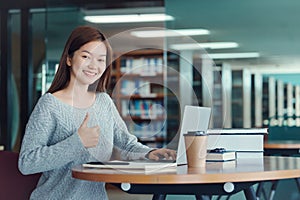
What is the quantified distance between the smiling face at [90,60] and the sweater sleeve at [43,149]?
0.20m

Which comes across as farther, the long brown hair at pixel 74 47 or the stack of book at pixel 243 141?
the stack of book at pixel 243 141

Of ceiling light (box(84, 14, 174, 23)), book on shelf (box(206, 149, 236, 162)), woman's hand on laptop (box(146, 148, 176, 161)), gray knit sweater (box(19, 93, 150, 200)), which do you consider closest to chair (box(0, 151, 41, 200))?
gray knit sweater (box(19, 93, 150, 200))

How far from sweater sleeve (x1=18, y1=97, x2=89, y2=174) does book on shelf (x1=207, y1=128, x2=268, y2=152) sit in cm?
69

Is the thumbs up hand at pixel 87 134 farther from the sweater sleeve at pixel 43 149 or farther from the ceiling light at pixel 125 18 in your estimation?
the ceiling light at pixel 125 18

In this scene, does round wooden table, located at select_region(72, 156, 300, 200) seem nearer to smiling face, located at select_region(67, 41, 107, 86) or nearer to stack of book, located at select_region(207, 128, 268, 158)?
smiling face, located at select_region(67, 41, 107, 86)

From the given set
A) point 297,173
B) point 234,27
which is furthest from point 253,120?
point 297,173

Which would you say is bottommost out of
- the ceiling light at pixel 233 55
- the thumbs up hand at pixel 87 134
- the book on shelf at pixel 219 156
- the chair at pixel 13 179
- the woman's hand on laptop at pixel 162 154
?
the chair at pixel 13 179

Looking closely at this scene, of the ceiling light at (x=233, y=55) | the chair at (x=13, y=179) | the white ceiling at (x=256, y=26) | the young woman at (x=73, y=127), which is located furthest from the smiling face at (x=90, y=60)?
the ceiling light at (x=233, y=55)

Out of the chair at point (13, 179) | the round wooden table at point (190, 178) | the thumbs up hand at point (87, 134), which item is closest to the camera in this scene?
the round wooden table at point (190, 178)

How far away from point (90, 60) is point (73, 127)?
0.82 feet

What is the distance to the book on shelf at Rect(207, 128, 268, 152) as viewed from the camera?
8.33 ft

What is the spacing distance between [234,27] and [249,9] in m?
Answer: 0.20

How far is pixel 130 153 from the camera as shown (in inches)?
93.2

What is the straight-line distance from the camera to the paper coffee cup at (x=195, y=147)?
206 centimetres
